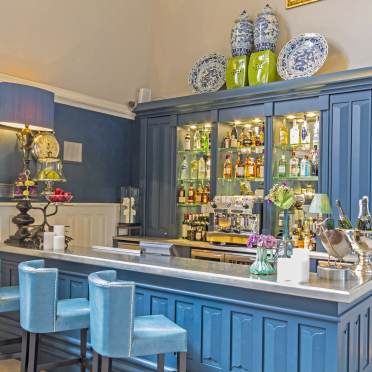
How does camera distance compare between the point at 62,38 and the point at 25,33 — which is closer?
the point at 25,33

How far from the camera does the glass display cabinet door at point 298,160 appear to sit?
4.39 metres

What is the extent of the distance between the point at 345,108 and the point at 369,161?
1.75 feet

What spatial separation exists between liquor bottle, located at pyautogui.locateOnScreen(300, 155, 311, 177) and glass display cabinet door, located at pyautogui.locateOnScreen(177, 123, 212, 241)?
115 cm

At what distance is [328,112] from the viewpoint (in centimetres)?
405

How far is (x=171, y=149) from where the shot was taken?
17.0ft

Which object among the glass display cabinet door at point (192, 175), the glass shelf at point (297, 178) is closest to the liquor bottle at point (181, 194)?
the glass display cabinet door at point (192, 175)

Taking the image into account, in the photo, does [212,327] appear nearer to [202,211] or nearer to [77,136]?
[202,211]

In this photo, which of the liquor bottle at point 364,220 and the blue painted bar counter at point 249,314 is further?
the liquor bottle at point 364,220

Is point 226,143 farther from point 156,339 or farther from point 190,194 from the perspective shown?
point 156,339

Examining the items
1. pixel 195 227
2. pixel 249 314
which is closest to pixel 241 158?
pixel 195 227

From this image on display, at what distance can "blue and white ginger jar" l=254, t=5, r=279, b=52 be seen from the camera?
15.3ft

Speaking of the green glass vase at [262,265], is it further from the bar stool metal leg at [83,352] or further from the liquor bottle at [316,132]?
the liquor bottle at [316,132]

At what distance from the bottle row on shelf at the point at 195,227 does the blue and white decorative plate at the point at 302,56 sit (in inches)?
71.6

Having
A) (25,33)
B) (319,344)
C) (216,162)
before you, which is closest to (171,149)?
(216,162)
